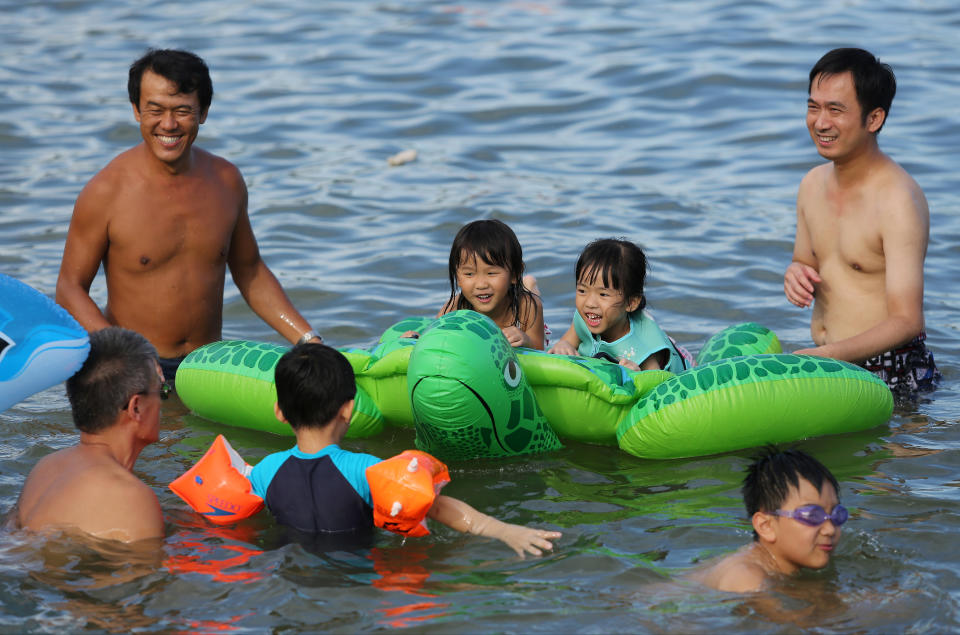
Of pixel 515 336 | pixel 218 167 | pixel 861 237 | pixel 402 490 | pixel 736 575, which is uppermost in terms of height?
pixel 218 167

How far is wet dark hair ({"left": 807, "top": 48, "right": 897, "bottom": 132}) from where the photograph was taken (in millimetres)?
6016

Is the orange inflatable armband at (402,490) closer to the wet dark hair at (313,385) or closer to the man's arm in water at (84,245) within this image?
the wet dark hair at (313,385)

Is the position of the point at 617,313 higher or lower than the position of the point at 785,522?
higher

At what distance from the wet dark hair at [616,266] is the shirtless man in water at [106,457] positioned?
7.46ft

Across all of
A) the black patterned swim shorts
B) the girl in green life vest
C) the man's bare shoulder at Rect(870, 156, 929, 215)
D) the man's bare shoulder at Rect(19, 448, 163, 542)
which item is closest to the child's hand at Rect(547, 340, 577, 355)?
the girl in green life vest

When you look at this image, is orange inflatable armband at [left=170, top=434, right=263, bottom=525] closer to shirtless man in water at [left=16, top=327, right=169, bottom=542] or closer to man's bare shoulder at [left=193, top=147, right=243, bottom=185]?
shirtless man in water at [left=16, top=327, right=169, bottom=542]

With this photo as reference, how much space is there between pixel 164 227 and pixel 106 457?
6.54 feet

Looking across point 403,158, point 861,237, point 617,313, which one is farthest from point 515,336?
point 403,158

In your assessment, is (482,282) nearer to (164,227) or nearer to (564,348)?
(564,348)

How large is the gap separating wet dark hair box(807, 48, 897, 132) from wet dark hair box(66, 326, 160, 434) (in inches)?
139

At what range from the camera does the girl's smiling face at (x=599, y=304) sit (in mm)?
6012

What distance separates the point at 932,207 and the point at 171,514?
22.8ft

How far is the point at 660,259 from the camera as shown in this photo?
911 centimetres

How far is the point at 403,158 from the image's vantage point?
11531 millimetres
